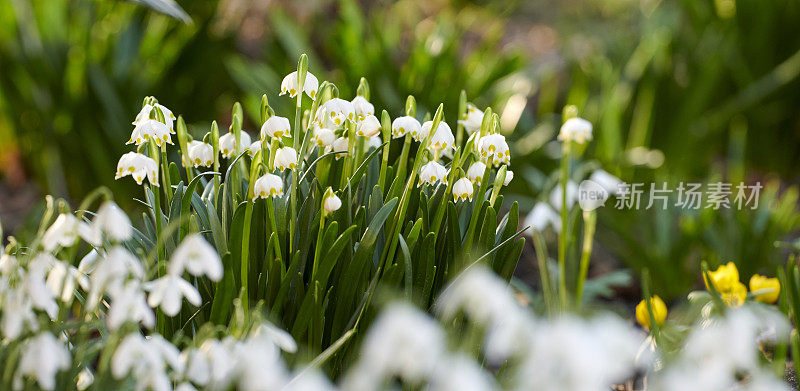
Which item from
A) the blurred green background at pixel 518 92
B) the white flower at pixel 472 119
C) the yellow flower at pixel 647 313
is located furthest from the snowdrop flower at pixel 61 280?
the blurred green background at pixel 518 92

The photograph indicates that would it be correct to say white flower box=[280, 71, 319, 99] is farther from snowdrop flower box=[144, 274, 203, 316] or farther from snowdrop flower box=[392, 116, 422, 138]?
snowdrop flower box=[144, 274, 203, 316]

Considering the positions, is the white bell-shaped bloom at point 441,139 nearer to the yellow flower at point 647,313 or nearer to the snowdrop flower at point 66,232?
the snowdrop flower at point 66,232

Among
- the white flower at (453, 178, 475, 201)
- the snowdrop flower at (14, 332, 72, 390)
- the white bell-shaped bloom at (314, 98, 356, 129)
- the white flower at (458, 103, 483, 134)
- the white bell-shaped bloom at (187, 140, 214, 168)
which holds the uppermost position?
the white flower at (458, 103, 483, 134)

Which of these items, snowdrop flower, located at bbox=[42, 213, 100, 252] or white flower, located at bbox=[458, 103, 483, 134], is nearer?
snowdrop flower, located at bbox=[42, 213, 100, 252]

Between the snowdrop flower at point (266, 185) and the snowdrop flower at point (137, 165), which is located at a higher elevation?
the snowdrop flower at point (266, 185)

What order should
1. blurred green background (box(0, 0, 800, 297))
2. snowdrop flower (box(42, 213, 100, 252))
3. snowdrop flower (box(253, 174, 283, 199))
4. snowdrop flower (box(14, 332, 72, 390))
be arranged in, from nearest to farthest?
snowdrop flower (box(14, 332, 72, 390))
snowdrop flower (box(42, 213, 100, 252))
snowdrop flower (box(253, 174, 283, 199))
blurred green background (box(0, 0, 800, 297))

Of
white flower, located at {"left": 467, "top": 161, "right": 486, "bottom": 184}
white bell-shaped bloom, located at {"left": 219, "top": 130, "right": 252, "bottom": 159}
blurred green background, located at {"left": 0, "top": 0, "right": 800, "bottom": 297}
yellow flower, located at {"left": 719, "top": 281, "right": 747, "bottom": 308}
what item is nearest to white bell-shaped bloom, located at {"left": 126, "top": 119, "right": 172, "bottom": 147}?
white bell-shaped bloom, located at {"left": 219, "top": 130, "right": 252, "bottom": 159}

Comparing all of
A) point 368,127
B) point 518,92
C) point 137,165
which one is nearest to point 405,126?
point 368,127

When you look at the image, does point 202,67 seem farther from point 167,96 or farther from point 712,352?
point 712,352
